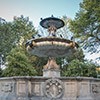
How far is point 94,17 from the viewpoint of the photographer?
2600 centimetres

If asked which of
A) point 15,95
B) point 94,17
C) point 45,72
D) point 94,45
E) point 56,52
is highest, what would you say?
point 94,17

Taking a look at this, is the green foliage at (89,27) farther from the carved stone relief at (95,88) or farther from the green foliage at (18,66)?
the carved stone relief at (95,88)

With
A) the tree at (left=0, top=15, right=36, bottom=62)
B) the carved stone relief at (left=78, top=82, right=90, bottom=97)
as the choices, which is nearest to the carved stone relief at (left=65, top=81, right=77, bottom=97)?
the carved stone relief at (left=78, top=82, right=90, bottom=97)

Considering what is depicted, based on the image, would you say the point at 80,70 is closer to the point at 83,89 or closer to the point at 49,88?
the point at 83,89

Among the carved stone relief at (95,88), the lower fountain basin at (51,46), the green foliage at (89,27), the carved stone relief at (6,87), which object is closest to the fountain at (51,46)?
the lower fountain basin at (51,46)

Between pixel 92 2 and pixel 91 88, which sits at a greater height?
pixel 92 2

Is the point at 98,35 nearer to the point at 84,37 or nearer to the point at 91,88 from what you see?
the point at 84,37

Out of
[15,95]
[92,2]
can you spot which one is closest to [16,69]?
[92,2]

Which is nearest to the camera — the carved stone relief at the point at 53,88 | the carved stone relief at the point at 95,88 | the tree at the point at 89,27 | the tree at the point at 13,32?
Answer: the carved stone relief at the point at 53,88

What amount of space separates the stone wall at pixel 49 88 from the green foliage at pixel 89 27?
15.1 metres

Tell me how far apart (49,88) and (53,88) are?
6.1 inches

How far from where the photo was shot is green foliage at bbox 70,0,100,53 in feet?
85.3

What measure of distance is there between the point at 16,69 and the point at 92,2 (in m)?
10.0

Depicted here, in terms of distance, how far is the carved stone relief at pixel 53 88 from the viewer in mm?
11156
